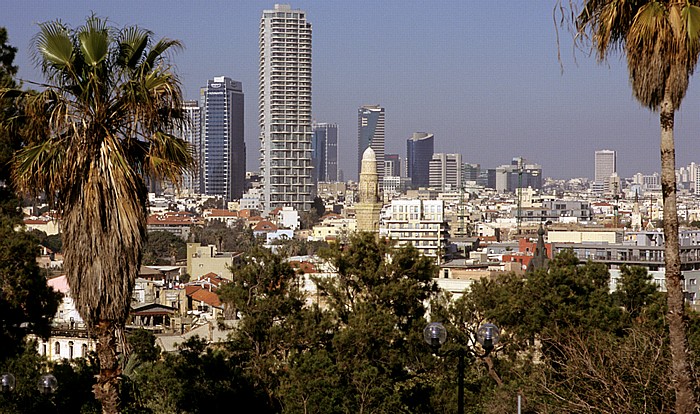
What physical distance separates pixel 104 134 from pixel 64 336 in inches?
858

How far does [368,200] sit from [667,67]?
62858 mm

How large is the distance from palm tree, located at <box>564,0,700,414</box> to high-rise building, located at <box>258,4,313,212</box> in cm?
12708

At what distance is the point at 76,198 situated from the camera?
7328 mm

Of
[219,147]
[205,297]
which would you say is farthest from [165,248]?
[219,147]

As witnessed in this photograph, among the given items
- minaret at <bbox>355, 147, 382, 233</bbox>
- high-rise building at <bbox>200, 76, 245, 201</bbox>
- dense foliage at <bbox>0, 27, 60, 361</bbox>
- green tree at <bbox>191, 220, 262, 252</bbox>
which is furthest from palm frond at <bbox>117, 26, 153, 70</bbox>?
high-rise building at <bbox>200, 76, 245, 201</bbox>

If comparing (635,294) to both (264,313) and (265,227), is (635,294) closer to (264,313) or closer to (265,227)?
(264,313)

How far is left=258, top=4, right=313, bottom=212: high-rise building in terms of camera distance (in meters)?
134

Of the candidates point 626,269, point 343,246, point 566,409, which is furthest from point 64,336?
point 566,409

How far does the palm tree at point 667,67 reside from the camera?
22.6 feet

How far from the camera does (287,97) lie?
13438 centimetres

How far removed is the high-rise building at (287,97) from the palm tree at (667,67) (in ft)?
417

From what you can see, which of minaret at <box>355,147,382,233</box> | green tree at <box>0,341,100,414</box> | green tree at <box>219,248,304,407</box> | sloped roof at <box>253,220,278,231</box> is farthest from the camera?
sloped roof at <box>253,220,278,231</box>

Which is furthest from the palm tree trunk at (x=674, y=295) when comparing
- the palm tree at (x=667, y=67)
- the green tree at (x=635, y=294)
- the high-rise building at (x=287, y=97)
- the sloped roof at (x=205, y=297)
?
the high-rise building at (x=287, y=97)

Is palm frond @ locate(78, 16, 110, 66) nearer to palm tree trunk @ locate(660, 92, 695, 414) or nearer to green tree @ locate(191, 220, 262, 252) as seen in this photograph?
palm tree trunk @ locate(660, 92, 695, 414)
